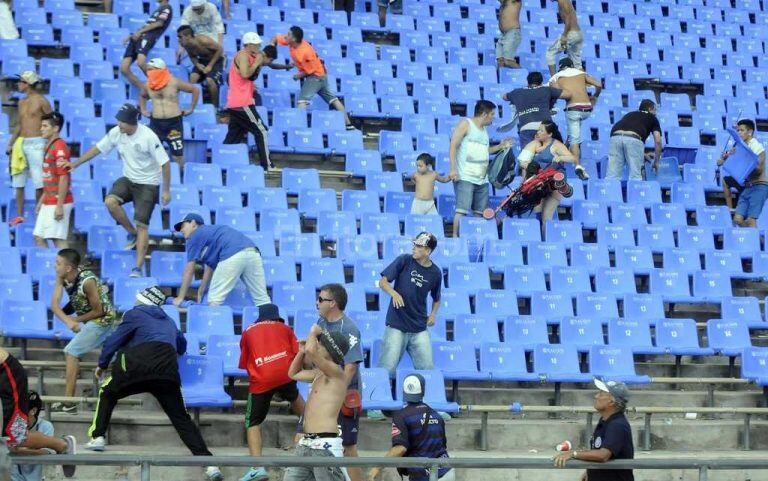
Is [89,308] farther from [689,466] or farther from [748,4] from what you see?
[748,4]

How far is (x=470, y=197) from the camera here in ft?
47.6

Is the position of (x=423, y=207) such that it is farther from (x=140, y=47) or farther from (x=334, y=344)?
(x=334, y=344)

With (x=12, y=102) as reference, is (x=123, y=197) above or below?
below

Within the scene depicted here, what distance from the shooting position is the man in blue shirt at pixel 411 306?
37.5 feet

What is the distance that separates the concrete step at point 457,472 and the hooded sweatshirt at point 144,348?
0.61m

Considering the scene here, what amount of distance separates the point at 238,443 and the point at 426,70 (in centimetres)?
819

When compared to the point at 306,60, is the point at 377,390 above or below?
below

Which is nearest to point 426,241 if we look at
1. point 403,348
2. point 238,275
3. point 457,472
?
point 403,348

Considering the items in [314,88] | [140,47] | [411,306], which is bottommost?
[411,306]

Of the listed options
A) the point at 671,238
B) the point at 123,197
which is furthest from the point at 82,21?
the point at 671,238

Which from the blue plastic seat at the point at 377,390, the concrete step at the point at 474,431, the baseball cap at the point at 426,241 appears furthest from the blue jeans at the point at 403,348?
the baseball cap at the point at 426,241

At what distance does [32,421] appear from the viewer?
8797 mm

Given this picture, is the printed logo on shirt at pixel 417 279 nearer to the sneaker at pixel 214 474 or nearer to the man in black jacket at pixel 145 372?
the man in black jacket at pixel 145 372

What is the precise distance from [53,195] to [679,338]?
5.80 m
